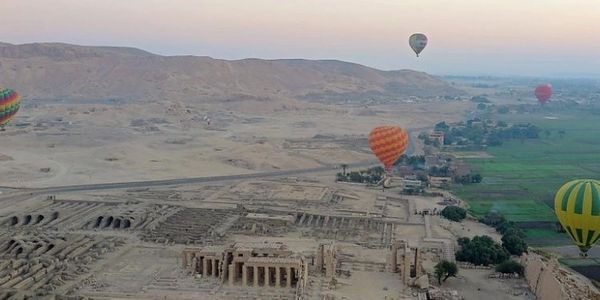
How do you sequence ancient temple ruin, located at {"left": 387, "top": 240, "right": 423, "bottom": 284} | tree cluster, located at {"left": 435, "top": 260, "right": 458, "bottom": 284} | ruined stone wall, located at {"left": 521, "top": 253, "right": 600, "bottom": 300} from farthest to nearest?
tree cluster, located at {"left": 435, "top": 260, "right": 458, "bottom": 284}
ancient temple ruin, located at {"left": 387, "top": 240, "right": 423, "bottom": 284}
ruined stone wall, located at {"left": 521, "top": 253, "right": 600, "bottom": 300}

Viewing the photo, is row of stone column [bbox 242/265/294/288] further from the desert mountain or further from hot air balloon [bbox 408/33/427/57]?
the desert mountain

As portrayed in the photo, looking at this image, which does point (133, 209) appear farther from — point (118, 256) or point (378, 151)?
point (378, 151)

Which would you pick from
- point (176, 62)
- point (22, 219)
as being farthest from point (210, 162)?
point (176, 62)

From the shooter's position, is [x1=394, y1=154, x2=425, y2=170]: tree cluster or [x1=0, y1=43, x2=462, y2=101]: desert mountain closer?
[x1=394, y1=154, x2=425, y2=170]: tree cluster

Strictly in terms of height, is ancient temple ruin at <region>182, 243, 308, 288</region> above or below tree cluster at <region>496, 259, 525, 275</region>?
above

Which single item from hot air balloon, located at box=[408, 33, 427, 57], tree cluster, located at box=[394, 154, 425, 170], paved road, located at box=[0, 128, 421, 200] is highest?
hot air balloon, located at box=[408, 33, 427, 57]

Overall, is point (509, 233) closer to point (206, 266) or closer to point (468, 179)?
A: point (206, 266)

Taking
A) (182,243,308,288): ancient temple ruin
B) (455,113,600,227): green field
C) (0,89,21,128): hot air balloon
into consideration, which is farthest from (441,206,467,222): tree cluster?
(0,89,21,128): hot air balloon

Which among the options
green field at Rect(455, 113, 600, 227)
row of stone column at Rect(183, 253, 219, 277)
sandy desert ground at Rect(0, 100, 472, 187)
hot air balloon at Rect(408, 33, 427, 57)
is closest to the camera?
row of stone column at Rect(183, 253, 219, 277)
